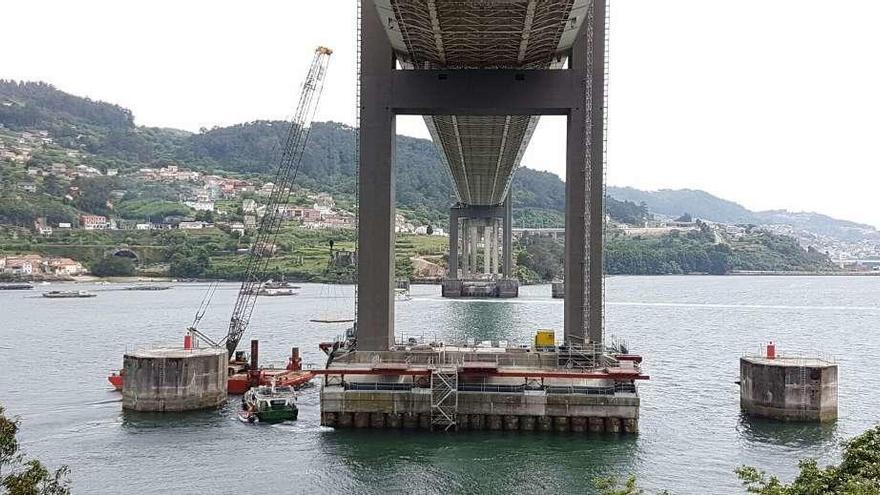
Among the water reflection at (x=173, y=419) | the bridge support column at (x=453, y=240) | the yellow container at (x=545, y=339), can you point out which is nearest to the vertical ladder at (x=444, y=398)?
the yellow container at (x=545, y=339)

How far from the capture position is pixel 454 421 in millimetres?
26984

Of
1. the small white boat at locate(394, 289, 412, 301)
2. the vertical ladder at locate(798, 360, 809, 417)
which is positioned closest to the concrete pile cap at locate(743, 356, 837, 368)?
the vertical ladder at locate(798, 360, 809, 417)

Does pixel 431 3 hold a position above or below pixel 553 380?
above

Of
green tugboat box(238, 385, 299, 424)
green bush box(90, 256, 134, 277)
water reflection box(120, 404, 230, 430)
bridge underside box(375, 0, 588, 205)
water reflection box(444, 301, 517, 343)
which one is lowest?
water reflection box(120, 404, 230, 430)

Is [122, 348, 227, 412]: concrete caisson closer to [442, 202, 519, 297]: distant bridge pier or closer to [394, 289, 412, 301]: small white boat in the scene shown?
[394, 289, 412, 301]: small white boat

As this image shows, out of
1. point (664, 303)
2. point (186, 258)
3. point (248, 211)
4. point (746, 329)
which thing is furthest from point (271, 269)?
point (746, 329)

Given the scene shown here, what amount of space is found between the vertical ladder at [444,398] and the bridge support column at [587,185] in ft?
20.7

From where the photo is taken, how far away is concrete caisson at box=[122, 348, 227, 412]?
3152cm

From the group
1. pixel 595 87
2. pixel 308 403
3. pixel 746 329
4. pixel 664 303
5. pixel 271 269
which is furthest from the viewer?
pixel 271 269

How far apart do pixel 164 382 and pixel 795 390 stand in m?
23.8

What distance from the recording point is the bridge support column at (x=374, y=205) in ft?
102

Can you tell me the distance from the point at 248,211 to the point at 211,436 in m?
158

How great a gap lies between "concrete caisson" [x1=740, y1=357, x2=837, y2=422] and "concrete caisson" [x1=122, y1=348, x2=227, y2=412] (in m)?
21.5

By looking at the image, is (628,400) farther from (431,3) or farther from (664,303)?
(664,303)
